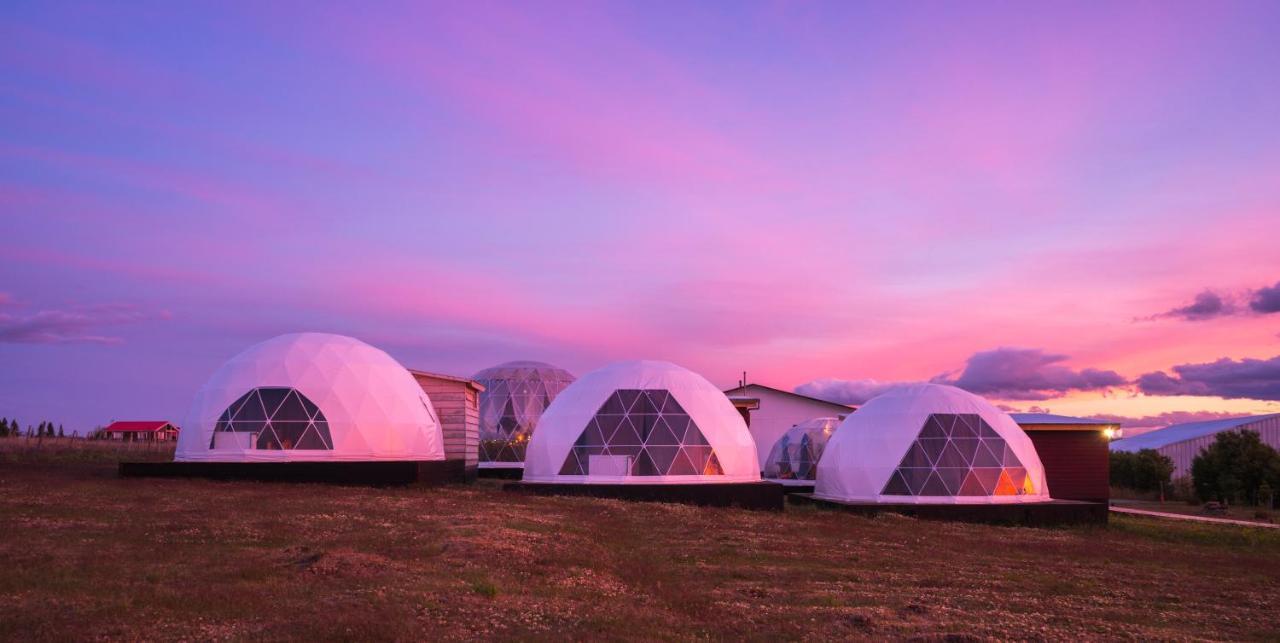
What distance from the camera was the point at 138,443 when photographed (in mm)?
51844

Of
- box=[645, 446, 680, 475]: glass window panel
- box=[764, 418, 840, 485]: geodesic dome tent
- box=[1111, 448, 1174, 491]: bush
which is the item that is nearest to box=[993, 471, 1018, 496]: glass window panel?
box=[645, 446, 680, 475]: glass window panel

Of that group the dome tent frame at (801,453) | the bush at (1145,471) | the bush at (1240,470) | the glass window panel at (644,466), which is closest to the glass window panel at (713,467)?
the glass window panel at (644,466)

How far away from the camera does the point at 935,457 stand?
96.1 feet

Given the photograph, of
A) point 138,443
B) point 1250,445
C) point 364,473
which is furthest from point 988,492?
point 138,443

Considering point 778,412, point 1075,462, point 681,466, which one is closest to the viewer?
point 681,466

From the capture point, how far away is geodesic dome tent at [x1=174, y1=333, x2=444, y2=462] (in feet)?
97.4

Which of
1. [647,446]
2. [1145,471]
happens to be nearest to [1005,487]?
[647,446]

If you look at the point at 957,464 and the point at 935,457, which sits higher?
the point at 935,457

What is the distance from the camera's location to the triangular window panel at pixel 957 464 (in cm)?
2894

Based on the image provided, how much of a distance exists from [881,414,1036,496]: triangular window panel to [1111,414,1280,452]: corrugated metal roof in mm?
38344

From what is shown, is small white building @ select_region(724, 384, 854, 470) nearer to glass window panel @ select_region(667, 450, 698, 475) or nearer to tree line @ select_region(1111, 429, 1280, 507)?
tree line @ select_region(1111, 429, 1280, 507)

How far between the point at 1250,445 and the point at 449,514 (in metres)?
48.8

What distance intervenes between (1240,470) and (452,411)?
4262cm

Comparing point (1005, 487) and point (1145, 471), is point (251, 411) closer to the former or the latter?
point (1005, 487)
